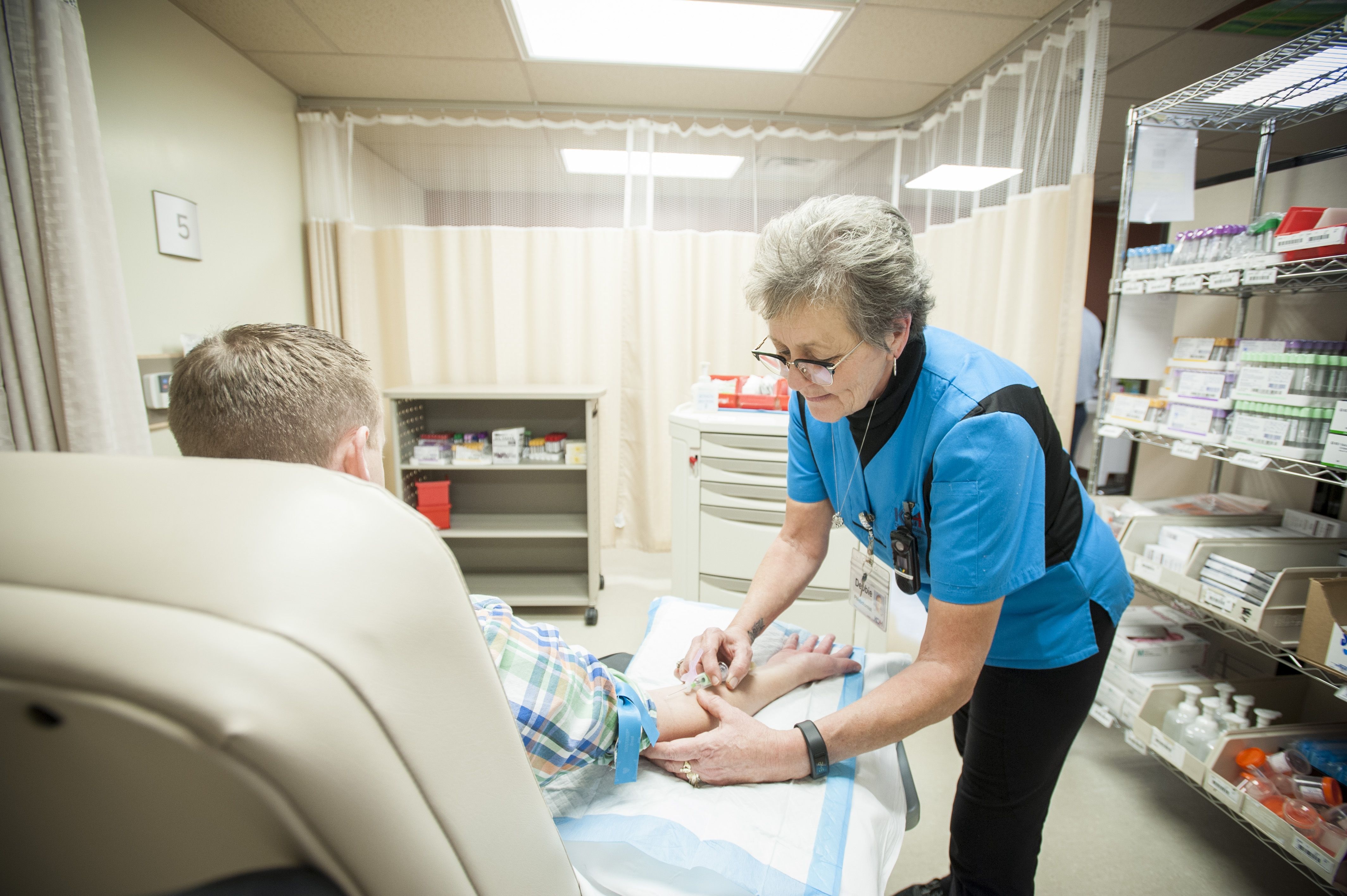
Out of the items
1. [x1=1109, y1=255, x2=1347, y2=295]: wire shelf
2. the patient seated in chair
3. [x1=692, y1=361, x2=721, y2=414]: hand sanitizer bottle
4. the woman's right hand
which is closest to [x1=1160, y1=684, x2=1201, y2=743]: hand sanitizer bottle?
[x1=1109, y1=255, x2=1347, y2=295]: wire shelf

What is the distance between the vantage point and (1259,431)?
4.81 ft

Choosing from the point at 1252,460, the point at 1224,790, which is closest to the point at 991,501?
the point at 1252,460

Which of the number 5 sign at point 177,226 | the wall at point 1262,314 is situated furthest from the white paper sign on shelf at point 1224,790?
the number 5 sign at point 177,226

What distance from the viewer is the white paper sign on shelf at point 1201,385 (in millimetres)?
1600

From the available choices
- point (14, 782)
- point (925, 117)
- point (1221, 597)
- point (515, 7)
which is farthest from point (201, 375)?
point (925, 117)

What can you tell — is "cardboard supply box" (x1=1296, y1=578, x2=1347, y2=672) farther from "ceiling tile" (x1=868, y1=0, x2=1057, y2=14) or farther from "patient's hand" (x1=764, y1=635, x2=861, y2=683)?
"ceiling tile" (x1=868, y1=0, x2=1057, y2=14)

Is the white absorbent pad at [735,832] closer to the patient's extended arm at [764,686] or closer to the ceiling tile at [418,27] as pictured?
the patient's extended arm at [764,686]

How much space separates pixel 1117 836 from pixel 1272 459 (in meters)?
1.06

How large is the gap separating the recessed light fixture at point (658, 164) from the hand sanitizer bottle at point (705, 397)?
4.11 ft

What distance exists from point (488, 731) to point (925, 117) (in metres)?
3.40

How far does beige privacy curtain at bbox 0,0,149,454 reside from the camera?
128 cm

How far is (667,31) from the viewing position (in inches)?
89.4

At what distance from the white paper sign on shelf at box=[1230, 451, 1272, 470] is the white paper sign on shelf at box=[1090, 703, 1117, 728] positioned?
2.65 ft

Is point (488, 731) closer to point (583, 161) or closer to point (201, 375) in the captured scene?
point (201, 375)
